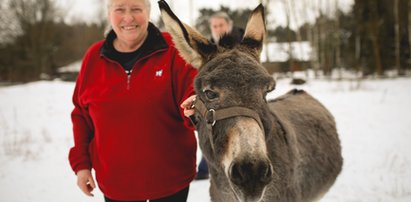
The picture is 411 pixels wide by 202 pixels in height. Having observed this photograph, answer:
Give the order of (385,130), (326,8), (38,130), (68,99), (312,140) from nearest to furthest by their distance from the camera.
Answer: (312,140) → (385,130) → (38,130) → (68,99) → (326,8)

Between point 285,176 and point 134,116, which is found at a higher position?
point 134,116

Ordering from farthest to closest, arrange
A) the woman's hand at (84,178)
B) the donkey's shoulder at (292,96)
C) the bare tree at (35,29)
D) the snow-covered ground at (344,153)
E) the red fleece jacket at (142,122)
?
1. the bare tree at (35,29)
2. the snow-covered ground at (344,153)
3. the donkey's shoulder at (292,96)
4. the woman's hand at (84,178)
5. the red fleece jacket at (142,122)

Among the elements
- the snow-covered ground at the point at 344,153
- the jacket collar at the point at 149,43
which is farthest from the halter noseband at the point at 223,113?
the snow-covered ground at the point at 344,153

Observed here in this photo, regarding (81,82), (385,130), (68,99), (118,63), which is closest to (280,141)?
(118,63)

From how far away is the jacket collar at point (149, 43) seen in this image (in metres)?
2.22

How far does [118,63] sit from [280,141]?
142 centimetres

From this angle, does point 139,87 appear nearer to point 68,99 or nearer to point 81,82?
point 81,82

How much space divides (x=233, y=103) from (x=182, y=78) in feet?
2.16

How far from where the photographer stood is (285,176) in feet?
7.41

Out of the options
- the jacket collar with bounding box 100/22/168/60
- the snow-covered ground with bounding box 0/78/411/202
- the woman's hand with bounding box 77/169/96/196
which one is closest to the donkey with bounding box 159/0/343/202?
the jacket collar with bounding box 100/22/168/60

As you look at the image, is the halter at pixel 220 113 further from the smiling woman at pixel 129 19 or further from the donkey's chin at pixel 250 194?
the smiling woman at pixel 129 19

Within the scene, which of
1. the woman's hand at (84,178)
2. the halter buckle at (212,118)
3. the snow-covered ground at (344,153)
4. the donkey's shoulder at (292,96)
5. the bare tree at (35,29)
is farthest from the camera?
the bare tree at (35,29)

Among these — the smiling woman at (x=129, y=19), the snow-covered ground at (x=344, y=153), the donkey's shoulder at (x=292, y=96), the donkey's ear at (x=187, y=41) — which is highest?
the smiling woman at (x=129, y=19)

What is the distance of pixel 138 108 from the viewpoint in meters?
2.15
